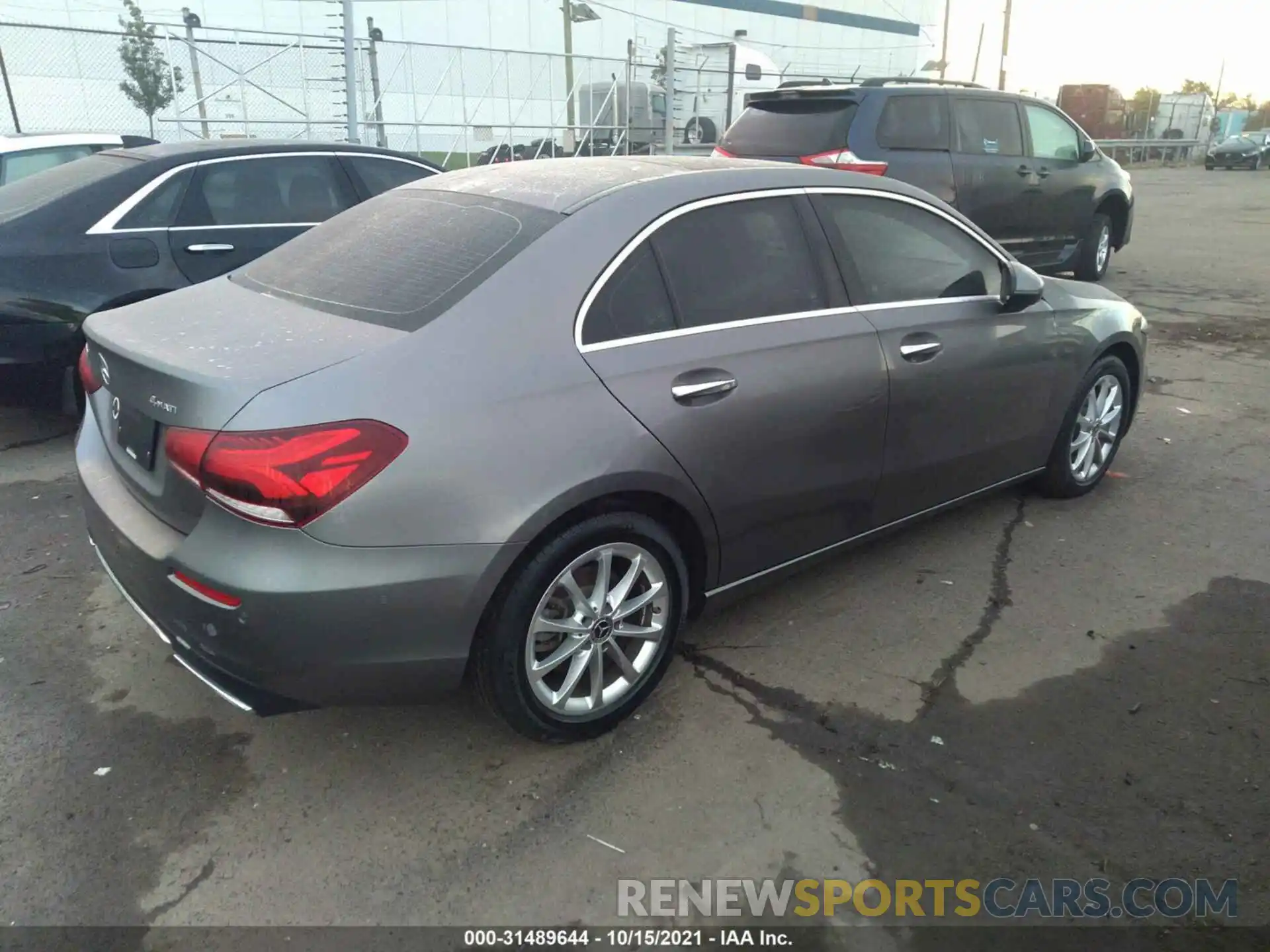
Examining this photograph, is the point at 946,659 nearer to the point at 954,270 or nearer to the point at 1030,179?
the point at 954,270

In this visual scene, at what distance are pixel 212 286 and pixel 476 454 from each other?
57.1 inches

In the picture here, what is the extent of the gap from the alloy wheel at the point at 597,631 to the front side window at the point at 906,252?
4.70ft

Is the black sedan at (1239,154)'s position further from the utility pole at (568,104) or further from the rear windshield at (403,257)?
the rear windshield at (403,257)

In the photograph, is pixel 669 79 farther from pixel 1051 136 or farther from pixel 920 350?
pixel 920 350

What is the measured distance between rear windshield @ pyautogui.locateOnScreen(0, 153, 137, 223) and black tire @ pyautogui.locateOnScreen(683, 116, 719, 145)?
1793cm

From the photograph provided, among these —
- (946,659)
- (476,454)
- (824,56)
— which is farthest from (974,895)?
(824,56)

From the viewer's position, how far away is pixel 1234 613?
368 centimetres

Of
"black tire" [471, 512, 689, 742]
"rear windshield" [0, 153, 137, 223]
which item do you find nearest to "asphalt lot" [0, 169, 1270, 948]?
"black tire" [471, 512, 689, 742]

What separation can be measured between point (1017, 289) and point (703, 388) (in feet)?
5.74

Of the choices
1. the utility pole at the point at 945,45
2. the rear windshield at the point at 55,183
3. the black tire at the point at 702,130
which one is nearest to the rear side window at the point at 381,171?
the rear windshield at the point at 55,183

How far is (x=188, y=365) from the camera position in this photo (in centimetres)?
247

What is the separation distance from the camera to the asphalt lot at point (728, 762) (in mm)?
2412

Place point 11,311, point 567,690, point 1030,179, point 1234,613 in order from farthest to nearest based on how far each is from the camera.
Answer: point 1030,179 < point 11,311 < point 1234,613 < point 567,690

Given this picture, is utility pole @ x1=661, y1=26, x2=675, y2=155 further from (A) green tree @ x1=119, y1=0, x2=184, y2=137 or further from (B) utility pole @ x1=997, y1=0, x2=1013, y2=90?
(B) utility pole @ x1=997, y1=0, x2=1013, y2=90
